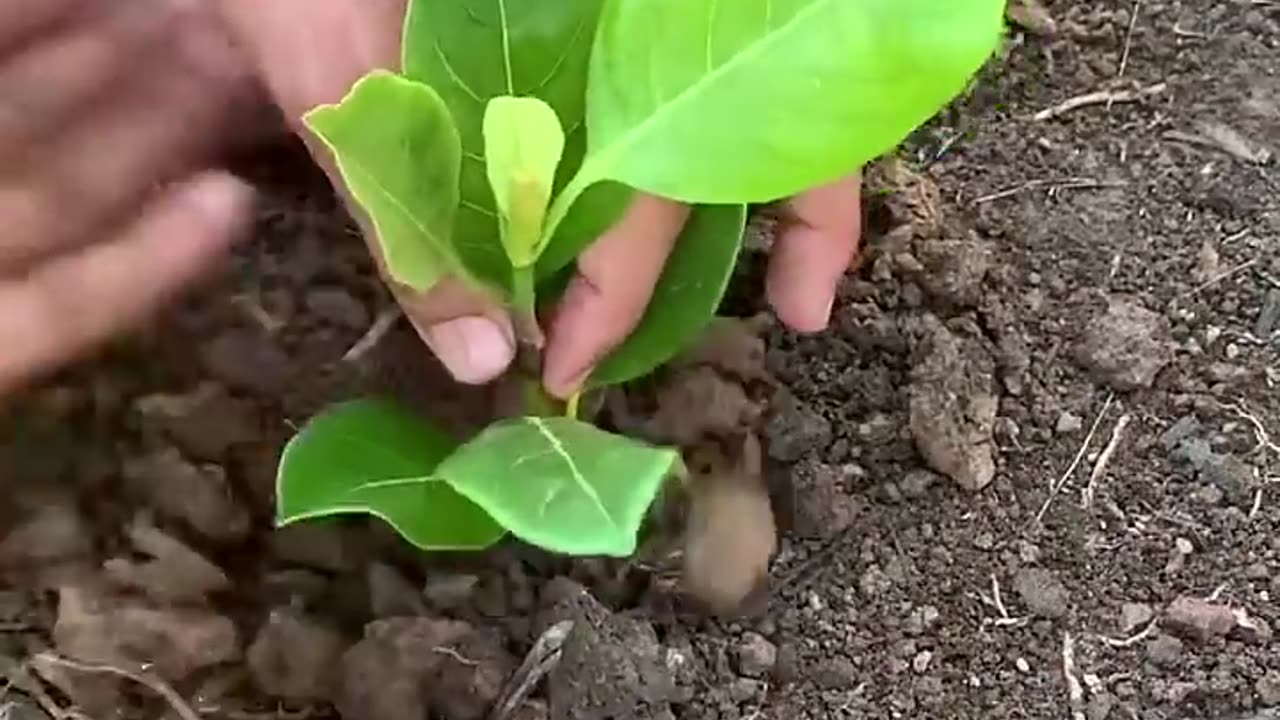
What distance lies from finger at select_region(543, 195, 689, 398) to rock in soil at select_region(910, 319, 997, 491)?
16 cm

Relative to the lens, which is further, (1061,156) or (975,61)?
(1061,156)

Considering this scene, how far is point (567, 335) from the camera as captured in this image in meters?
0.74

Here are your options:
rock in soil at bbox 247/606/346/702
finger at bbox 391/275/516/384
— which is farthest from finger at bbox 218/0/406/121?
rock in soil at bbox 247/606/346/702

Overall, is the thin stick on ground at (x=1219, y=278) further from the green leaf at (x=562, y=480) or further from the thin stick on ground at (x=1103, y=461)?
the green leaf at (x=562, y=480)

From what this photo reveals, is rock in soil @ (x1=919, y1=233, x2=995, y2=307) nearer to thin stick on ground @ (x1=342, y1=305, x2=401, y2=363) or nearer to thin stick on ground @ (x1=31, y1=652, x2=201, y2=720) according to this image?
thin stick on ground @ (x1=342, y1=305, x2=401, y2=363)

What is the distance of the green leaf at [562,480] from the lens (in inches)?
22.3

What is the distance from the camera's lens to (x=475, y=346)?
73 cm

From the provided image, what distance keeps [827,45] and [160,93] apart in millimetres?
533

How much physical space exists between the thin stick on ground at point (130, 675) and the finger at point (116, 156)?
0.26 meters

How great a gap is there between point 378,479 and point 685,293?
0.48ft

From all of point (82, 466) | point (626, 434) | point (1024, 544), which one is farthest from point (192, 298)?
point (1024, 544)

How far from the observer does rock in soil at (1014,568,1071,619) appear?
0.81 meters

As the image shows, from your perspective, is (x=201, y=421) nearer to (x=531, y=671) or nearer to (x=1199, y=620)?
(x=531, y=671)

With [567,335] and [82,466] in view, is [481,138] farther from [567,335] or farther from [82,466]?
[82,466]
